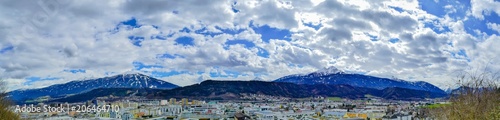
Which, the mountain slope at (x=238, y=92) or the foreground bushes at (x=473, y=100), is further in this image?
the mountain slope at (x=238, y=92)

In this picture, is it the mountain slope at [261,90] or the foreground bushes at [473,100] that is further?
the mountain slope at [261,90]

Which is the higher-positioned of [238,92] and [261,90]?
[261,90]

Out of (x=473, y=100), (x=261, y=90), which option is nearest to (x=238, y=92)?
(x=261, y=90)

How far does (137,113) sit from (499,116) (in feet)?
155

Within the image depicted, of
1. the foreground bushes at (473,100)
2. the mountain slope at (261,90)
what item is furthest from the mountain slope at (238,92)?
the foreground bushes at (473,100)

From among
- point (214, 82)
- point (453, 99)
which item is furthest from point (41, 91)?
point (453, 99)

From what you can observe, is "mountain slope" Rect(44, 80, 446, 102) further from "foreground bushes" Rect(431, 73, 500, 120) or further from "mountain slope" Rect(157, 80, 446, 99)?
"foreground bushes" Rect(431, 73, 500, 120)

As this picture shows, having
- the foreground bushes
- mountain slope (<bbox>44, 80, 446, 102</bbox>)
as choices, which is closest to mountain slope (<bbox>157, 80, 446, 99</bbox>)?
mountain slope (<bbox>44, 80, 446, 102</bbox>)

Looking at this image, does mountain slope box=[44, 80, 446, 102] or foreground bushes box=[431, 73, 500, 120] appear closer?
foreground bushes box=[431, 73, 500, 120]

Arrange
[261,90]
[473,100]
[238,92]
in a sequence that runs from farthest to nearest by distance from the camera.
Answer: [261,90], [238,92], [473,100]

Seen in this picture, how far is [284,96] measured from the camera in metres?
112

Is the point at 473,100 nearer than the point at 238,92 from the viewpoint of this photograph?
Yes

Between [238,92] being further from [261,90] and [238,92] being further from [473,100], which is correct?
[473,100]

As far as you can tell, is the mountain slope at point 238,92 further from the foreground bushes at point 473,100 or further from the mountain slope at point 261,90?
the foreground bushes at point 473,100
